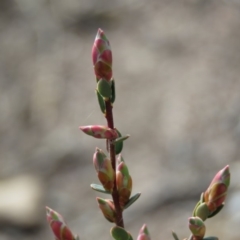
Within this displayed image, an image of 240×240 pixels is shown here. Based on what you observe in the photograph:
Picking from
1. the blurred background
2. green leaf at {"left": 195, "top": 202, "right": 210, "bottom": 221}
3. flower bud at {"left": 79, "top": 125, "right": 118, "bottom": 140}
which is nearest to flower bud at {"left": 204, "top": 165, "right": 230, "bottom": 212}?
green leaf at {"left": 195, "top": 202, "right": 210, "bottom": 221}

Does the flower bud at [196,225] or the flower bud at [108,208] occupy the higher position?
the flower bud at [108,208]

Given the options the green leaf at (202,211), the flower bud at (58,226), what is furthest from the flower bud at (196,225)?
the flower bud at (58,226)

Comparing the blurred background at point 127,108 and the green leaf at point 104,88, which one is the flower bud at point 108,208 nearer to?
the green leaf at point 104,88

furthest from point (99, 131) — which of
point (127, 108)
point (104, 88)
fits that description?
point (127, 108)

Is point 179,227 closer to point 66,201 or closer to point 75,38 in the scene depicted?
point 66,201

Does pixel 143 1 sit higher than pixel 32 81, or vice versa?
pixel 143 1

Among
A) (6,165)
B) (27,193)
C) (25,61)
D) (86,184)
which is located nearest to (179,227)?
(86,184)

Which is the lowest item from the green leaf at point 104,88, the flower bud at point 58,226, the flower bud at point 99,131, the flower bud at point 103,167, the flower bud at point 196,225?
the flower bud at point 196,225
